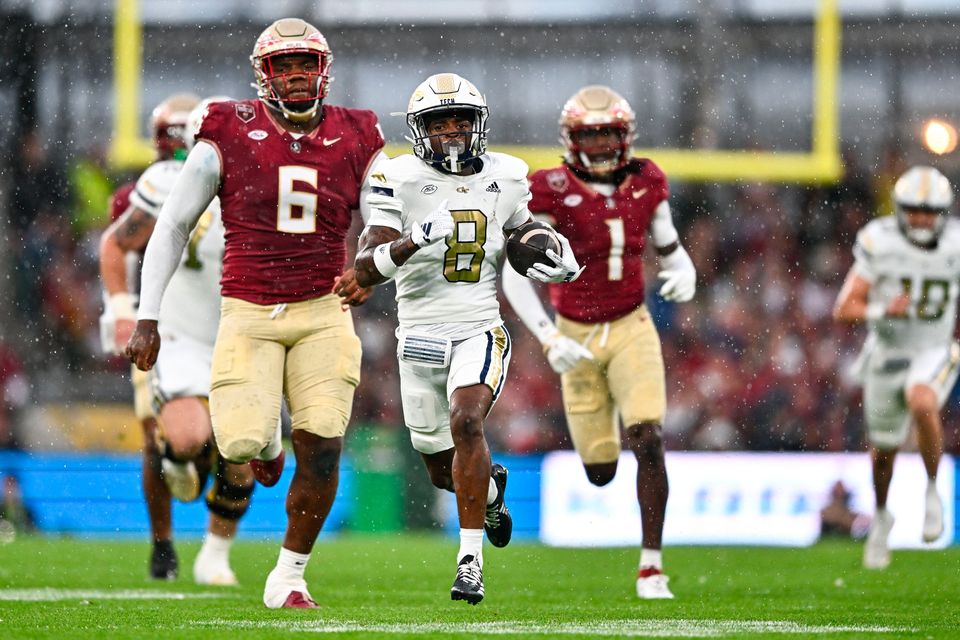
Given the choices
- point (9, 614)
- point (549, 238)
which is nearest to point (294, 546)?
point (9, 614)

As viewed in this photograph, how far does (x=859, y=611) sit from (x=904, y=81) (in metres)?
8.89

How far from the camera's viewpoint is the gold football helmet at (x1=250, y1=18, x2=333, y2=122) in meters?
6.12

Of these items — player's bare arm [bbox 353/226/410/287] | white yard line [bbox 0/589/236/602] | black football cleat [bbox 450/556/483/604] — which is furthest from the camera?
white yard line [bbox 0/589/236/602]

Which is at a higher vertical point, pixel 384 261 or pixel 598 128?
pixel 598 128

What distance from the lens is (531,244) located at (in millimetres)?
5910

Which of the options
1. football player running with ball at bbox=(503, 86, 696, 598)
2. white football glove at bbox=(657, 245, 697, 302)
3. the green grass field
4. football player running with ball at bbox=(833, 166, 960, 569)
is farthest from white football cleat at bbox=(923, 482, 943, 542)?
white football glove at bbox=(657, 245, 697, 302)

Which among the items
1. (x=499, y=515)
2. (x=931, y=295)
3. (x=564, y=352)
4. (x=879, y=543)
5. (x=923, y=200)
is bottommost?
(x=879, y=543)

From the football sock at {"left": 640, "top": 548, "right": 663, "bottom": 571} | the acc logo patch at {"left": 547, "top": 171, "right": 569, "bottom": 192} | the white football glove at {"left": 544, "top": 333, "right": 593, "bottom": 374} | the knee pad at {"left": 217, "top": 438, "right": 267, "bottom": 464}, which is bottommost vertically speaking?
the football sock at {"left": 640, "top": 548, "right": 663, "bottom": 571}

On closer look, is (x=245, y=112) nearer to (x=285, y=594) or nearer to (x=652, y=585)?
(x=285, y=594)

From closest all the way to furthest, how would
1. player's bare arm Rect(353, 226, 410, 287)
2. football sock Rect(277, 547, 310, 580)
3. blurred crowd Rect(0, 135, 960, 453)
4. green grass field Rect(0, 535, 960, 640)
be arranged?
green grass field Rect(0, 535, 960, 640)
player's bare arm Rect(353, 226, 410, 287)
football sock Rect(277, 547, 310, 580)
blurred crowd Rect(0, 135, 960, 453)

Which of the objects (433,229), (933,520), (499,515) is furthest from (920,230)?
(433,229)

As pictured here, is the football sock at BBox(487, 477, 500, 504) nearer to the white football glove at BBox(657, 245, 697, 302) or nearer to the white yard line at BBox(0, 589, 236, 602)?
the white yard line at BBox(0, 589, 236, 602)

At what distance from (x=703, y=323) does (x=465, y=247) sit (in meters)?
8.65

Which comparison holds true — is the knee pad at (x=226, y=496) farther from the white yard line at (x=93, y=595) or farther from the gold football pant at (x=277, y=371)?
the gold football pant at (x=277, y=371)
